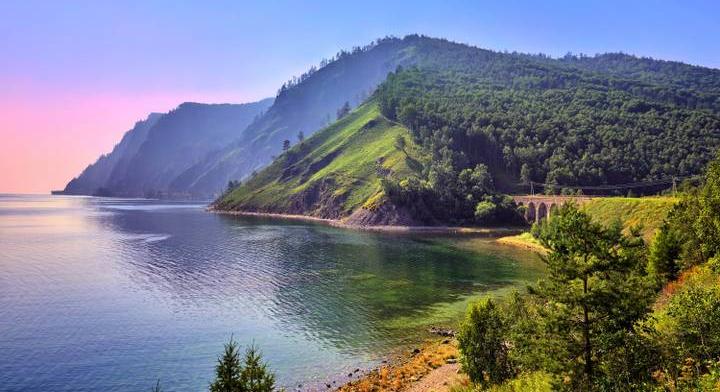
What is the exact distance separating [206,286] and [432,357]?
56.6 m

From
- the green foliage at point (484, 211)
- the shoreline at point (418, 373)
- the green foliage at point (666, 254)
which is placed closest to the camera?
the shoreline at point (418, 373)

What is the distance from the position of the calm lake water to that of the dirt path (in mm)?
8459

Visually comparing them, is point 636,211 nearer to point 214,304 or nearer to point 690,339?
point 690,339

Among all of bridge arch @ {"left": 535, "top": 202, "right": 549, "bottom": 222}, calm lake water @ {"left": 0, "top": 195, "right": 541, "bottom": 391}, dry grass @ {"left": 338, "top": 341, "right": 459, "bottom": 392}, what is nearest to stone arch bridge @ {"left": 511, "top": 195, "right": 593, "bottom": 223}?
bridge arch @ {"left": 535, "top": 202, "right": 549, "bottom": 222}

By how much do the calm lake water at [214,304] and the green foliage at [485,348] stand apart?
1565 cm

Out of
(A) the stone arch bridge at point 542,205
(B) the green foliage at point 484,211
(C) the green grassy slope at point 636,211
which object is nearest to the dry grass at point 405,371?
(C) the green grassy slope at point 636,211

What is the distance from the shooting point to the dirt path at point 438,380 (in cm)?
4753

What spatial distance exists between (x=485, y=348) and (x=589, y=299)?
52.3 ft

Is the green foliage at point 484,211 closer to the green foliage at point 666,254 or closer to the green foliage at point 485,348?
the green foliage at point 666,254

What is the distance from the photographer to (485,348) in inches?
1729

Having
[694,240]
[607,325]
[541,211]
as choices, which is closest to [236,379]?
[607,325]

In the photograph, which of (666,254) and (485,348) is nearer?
(485,348)

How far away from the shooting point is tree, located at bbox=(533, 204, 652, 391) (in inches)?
1184

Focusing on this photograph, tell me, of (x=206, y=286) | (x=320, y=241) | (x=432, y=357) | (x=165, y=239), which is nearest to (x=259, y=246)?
(x=320, y=241)
